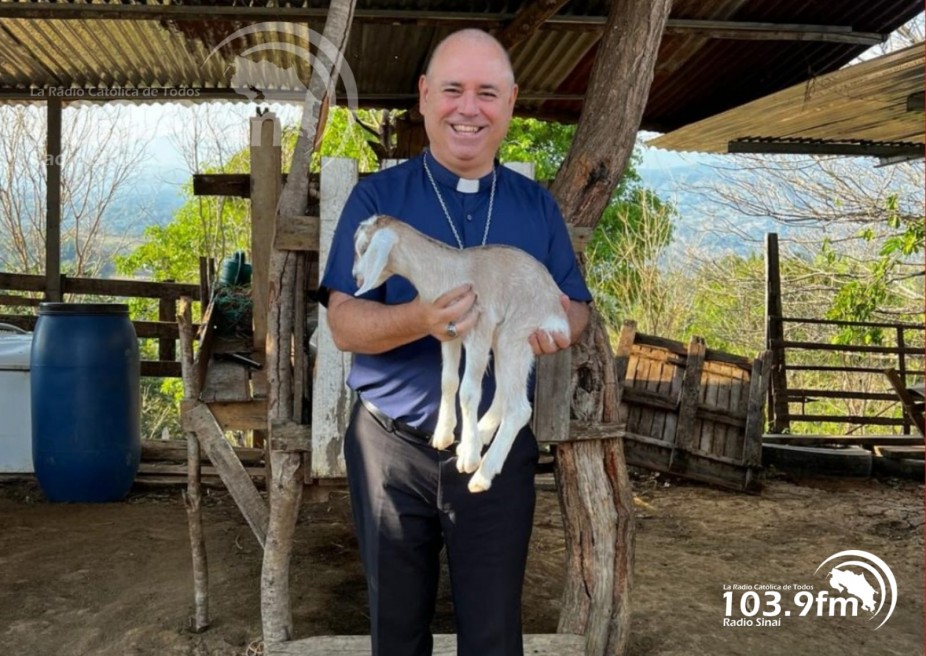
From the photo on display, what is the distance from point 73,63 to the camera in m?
7.23

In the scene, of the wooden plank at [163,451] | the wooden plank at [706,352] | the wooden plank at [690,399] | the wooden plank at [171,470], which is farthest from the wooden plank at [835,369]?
the wooden plank at [163,451]

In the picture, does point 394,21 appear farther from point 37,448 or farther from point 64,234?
point 64,234

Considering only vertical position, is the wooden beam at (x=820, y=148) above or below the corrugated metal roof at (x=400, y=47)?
below

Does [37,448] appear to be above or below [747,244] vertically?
below

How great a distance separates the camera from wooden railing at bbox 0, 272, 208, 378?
866cm

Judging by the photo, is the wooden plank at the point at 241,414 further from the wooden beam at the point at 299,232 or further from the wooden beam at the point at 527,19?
the wooden beam at the point at 527,19

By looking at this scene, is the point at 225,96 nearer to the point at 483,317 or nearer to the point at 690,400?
the point at 690,400

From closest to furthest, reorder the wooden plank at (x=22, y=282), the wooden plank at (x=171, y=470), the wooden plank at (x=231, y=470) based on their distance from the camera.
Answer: the wooden plank at (x=231, y=470), the wooden plank at (x=171, y=470), the wooden plank at (x=22, y=282)

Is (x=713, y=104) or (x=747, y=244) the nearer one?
(x=713, y=104)

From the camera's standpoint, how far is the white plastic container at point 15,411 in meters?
7.14

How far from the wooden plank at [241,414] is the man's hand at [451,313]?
231 cm

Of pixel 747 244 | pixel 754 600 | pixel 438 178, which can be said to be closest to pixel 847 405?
pixel 747 244

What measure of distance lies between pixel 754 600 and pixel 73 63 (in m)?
6.27

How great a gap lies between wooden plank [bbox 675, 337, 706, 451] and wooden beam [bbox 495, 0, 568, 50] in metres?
3.32
